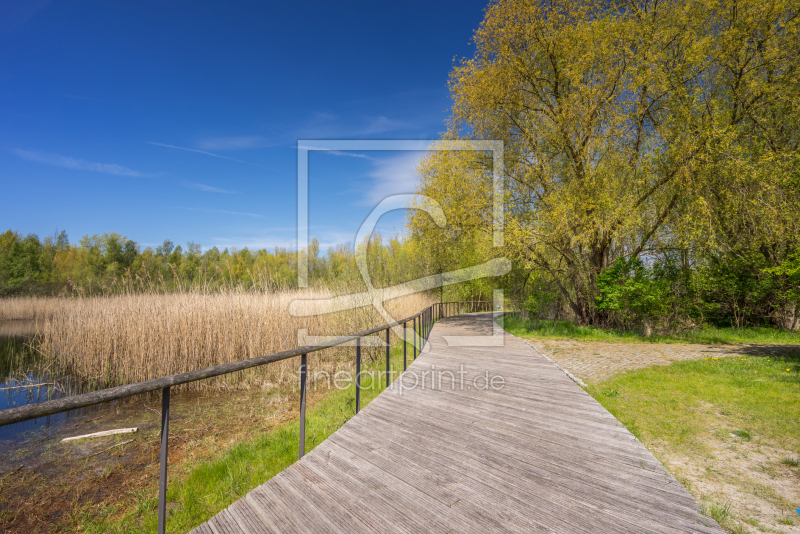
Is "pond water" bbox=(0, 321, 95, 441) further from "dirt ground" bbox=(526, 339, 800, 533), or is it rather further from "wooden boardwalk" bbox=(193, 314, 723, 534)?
"dirt ground" bbox=(526, 339, 800, 533)

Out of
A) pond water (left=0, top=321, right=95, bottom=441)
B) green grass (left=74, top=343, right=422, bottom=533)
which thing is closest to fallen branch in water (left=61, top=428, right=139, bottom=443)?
pond water (left=0, top=321, right=95, bottom=441)

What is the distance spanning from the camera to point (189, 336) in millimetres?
8547

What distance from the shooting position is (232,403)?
7.19 meters

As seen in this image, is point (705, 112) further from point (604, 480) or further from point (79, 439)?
point (79, 439)

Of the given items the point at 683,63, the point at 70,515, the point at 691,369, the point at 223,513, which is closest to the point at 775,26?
the point at 683,63

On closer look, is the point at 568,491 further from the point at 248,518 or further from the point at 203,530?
the point at 203,530

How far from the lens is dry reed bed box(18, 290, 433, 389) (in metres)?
8.28

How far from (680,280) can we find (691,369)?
6.22 meters

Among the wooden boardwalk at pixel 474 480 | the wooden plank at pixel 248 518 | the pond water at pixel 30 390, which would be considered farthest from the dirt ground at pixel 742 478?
the pond water at pixel 30 390

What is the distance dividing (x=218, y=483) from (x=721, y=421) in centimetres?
664

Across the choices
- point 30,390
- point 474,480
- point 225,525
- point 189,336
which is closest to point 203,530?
point 225,525

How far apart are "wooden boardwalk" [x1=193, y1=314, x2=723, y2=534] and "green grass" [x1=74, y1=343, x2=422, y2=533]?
96 cm

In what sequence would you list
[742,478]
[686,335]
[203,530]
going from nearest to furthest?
[203,530] → [742,478] → [686,335]

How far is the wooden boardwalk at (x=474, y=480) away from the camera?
94.0 inches
